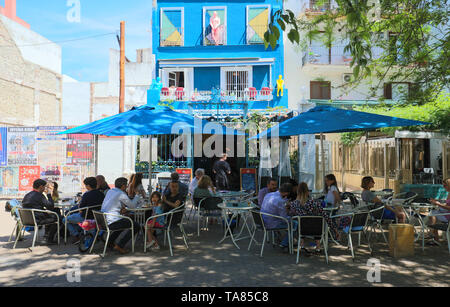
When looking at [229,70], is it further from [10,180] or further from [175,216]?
[175,216]

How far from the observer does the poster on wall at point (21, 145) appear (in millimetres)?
13266

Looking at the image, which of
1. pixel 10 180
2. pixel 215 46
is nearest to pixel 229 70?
pixel 215 46

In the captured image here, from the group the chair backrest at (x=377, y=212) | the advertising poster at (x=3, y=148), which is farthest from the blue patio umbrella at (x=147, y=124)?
the advertising poster at (x=3, y=148)

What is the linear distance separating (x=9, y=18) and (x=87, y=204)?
86.8 feet

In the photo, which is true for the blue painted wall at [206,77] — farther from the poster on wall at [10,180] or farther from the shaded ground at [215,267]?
the shaded ground at [215,267]

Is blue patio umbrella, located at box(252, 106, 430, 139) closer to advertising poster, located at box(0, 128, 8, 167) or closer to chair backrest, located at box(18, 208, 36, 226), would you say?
chair backrest, located at box(18, 208, 36, 226)

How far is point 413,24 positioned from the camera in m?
7.83

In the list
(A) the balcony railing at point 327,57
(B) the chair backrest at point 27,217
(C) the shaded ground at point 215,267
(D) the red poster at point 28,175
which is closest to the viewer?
(C) the shaded ground at point 215,267

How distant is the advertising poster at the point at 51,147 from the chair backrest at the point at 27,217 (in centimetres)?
719

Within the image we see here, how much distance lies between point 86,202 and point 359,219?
4640 millimetres

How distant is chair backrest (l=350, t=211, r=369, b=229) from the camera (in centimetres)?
567

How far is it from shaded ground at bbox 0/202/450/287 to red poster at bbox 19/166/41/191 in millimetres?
6863

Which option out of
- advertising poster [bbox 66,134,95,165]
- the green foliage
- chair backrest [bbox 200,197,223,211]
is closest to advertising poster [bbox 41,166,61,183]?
advertising poster [bbox 66,134,95,165]
